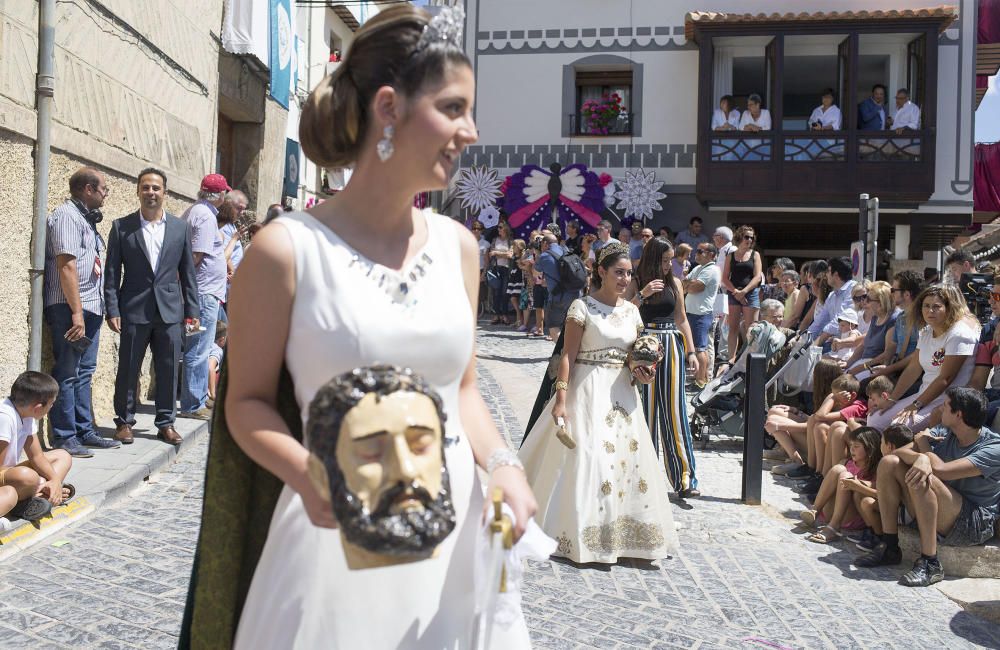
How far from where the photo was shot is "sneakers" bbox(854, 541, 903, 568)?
20.1 ft

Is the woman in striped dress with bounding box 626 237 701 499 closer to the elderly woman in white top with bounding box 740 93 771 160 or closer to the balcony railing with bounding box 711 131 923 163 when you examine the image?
the balcony railing with bounding box 711 131 923 163

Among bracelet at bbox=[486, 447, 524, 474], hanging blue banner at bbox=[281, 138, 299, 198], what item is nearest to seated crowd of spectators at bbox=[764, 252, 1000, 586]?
bracelet at bbox=[486, 447, 524, 474]

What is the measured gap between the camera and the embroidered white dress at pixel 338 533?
69.9 inches

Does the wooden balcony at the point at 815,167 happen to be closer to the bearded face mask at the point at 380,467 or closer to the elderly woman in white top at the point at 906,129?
the elderly woman in white top at the point at 906,129

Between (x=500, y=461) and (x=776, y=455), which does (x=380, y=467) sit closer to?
(x=500, y=461)

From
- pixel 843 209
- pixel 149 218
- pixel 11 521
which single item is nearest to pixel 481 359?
pixel 149 218

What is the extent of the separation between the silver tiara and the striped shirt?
560 cm

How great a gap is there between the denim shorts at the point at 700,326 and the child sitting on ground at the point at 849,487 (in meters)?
4.11

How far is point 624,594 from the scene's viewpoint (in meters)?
5.19

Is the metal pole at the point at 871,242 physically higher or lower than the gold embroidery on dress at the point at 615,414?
higher

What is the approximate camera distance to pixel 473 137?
76.7 inches

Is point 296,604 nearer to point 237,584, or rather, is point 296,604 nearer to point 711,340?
point 237,584

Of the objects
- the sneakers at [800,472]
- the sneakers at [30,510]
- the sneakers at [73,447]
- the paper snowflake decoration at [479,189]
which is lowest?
the sneakers at [800,472]

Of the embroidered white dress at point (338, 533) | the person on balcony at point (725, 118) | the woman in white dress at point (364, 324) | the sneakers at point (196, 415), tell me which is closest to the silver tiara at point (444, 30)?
the woman in white dress at point (364, 324)
